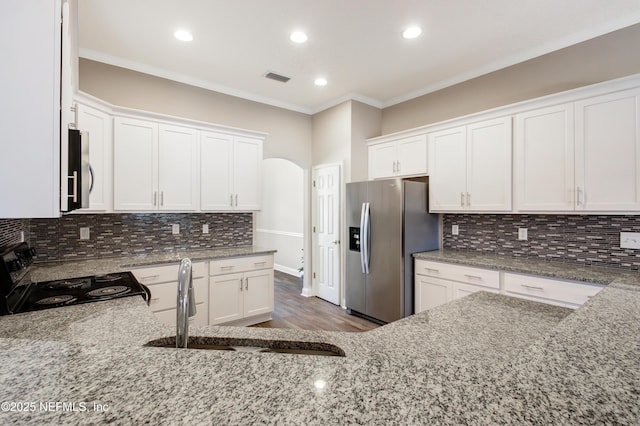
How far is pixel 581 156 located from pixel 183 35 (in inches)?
139

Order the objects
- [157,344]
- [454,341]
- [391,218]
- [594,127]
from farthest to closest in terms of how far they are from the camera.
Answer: [391,218] → [594,127] → [454,341] → [157,344]

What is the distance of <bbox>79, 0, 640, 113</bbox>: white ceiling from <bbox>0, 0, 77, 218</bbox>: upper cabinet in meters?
1.78

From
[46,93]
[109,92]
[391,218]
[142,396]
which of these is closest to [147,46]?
[109,92]

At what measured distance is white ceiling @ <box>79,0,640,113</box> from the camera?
238 centimetres

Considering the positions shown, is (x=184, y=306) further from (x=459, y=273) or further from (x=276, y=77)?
(x=276, y=77)

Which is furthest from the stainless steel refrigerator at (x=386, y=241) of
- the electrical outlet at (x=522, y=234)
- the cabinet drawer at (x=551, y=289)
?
the cabinet drawer at (x=551, y=289)

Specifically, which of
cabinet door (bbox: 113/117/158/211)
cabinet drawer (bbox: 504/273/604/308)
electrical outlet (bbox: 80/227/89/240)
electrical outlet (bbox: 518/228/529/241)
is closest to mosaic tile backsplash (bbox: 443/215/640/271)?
electrical outlet (bbox: 518/228/529/241)

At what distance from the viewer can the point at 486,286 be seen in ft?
9.14

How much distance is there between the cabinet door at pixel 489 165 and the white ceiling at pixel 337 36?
771mm

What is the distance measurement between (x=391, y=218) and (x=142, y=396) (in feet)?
10.1

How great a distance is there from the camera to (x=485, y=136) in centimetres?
305

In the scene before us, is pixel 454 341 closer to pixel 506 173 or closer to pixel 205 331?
pixel 205 331

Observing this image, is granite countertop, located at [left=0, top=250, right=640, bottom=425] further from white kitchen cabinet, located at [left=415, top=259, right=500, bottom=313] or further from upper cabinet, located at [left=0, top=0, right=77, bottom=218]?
white kitchen cabinet, located at [left=415, top=259, right=500, bottom=313]

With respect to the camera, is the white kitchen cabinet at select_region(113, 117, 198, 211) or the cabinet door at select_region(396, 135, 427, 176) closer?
the white kitchen cabinet at select_region(113, 117, 198, 211)
